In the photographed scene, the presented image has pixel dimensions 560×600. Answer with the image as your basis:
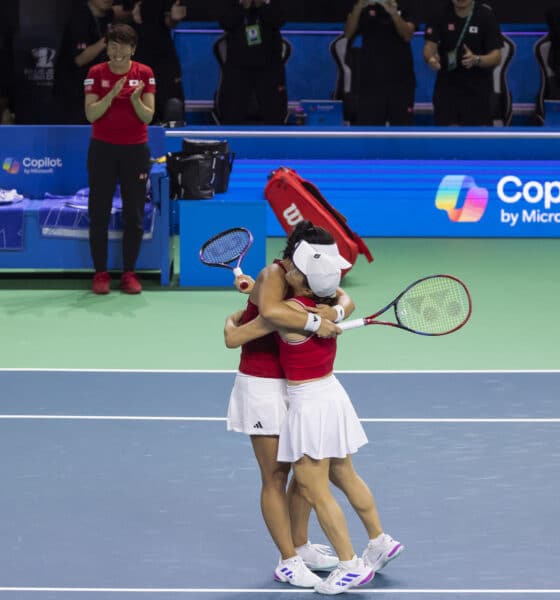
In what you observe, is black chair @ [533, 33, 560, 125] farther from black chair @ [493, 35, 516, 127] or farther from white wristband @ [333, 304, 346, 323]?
white wristband @ [333, 304, 346, 323]

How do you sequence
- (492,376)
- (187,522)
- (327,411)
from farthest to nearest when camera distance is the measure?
1. (492,376)
2. (187,522)
3. (327,411)

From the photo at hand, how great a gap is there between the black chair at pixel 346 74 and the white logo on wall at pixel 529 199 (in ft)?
11.5

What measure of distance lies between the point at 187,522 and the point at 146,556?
43cm

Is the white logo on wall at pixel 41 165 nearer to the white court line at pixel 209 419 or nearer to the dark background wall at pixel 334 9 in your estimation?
the white court line at pixel 209 419

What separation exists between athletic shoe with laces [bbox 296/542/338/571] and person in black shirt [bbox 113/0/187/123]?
9354 millimetres

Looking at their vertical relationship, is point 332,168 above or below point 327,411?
below

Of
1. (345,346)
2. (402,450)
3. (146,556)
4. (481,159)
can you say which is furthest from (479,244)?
(146,556)

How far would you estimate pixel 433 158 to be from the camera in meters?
13.4

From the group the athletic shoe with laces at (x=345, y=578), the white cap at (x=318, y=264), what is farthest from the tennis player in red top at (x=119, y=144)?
the athletic shoe with laces at (x=345, y=578)

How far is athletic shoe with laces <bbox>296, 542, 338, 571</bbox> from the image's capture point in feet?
17.7

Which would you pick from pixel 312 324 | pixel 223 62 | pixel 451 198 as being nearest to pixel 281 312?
pixel 312 324

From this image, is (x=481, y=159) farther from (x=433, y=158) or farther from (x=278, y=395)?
(x=278, y=395)

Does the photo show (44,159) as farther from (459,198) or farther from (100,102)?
(459,198)

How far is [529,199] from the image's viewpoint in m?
13.1
